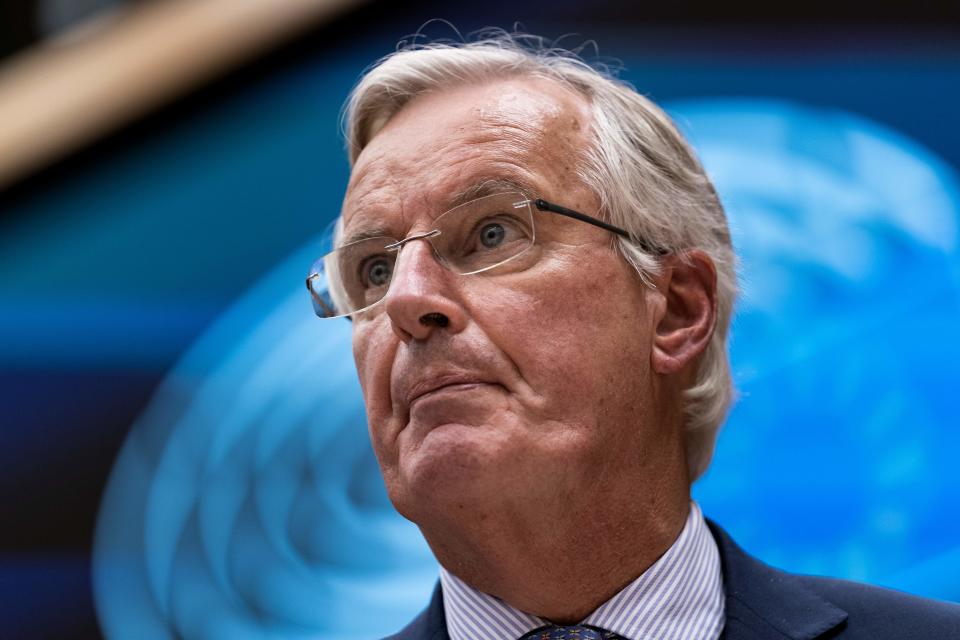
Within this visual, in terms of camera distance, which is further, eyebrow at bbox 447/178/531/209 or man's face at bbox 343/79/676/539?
eyebrow at bbox 447/178/531/209

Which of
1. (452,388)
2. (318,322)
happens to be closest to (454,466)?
(452,388)

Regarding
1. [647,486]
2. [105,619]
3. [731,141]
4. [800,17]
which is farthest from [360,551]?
[800,17]

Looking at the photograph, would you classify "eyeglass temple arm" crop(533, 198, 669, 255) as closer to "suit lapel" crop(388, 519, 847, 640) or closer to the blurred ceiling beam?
"suit lapel" crop(388, 519, 847, 640)

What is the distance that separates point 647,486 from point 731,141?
3.96 feet

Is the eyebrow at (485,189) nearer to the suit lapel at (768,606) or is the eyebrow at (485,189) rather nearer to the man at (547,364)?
the man at (547,364)

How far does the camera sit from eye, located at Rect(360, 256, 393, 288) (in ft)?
6.34

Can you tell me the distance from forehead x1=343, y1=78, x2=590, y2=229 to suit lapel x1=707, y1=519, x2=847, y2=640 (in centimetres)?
77

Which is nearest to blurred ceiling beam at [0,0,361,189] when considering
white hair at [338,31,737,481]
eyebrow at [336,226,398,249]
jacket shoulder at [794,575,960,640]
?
white hair at [338,31,737,481]

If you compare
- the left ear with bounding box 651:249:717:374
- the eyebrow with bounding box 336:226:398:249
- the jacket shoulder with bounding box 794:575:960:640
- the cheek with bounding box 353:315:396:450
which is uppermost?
the eyebrow with bounding box 336:226:398:249

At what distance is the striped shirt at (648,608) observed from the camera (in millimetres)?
1734

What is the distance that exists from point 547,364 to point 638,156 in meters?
0.52

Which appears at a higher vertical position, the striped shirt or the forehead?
the forehead

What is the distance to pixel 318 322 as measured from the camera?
2.79 metres

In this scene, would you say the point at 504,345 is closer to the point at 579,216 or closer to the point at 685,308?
the point at 579,216
